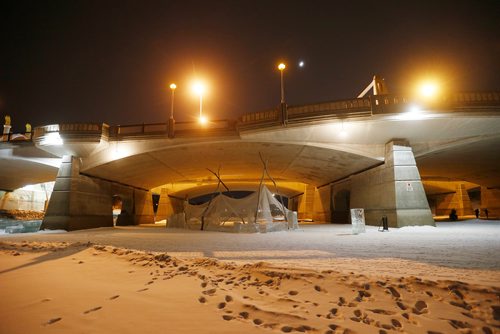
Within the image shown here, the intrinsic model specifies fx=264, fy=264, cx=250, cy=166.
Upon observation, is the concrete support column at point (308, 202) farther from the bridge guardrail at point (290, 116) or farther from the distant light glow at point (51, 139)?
the distant light glow at point (51, 139)

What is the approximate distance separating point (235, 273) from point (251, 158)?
20.3 m

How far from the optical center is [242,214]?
19312 mm

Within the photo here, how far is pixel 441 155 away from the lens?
22.0m

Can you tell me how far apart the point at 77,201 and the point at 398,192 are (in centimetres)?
2511

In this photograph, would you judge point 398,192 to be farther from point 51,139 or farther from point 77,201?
point 51,139

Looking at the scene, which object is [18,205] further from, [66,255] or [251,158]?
[66,255]

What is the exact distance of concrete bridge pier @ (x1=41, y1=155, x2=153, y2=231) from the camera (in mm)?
21250

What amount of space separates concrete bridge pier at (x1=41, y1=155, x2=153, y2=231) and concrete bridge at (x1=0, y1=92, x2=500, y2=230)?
86 mm

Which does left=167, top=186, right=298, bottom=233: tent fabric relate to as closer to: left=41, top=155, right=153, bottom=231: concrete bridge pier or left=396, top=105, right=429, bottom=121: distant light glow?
left=41, top=155, right=153, bottom=231: concrete bridge pier

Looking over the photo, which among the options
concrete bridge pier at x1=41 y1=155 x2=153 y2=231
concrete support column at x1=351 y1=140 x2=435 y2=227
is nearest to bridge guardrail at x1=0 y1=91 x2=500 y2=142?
concrete bridge pier at x1=41 y1=155 x2=153 y2=231

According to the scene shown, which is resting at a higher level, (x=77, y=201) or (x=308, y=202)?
(x=77, y=201)

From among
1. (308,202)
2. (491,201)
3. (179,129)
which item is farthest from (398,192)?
(491,201)

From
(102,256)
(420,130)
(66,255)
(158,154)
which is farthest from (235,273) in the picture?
(158,154)

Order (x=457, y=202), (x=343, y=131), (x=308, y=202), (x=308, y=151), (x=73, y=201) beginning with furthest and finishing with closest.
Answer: (x=308, y=202), (x=457, y=202), (x=73, y=201), (x=308, y=151), (x=343, y=131)
